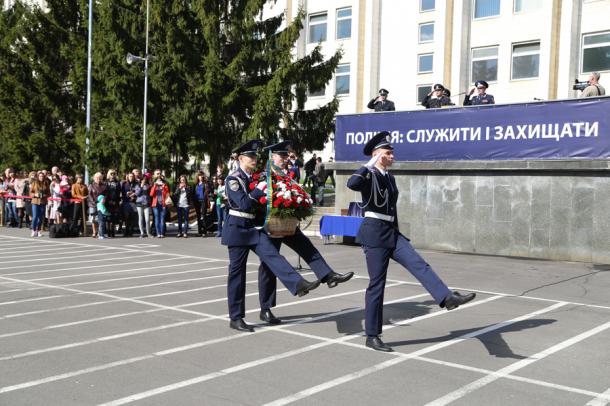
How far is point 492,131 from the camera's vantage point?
15531 mm

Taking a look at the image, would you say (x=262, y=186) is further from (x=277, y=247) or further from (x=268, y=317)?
(x=268, y=317)

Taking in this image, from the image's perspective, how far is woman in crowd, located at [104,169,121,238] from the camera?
753 inches

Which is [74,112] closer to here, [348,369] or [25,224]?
[25,224]

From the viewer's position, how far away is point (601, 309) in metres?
8.88

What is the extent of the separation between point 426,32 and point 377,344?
32.3 metres

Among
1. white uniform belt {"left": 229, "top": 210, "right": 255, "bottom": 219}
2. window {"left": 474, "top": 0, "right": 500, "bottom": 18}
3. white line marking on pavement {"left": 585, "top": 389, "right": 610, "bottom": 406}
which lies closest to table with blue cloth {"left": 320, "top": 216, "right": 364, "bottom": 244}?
white uniform belt {"left": 229, "top": 210, "right": 255, "bottom": 219}

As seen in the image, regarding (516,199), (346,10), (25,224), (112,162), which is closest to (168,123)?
(112,162)

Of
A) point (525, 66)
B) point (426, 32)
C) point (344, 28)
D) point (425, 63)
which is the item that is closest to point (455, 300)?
point (525, 66)

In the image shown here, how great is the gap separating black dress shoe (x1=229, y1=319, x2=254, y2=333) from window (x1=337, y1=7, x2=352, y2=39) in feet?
112

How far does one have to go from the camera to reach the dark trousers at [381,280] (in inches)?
249

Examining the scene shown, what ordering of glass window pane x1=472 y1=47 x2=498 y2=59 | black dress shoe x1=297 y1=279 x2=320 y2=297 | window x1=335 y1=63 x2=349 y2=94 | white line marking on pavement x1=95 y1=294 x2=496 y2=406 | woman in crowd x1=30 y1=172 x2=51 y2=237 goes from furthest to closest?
1. window x1=335 y1=63 x2=349 y2=94
2. glass window pane x1=472 y1=47 x2=498 y2=59
3. woman in crowd x1=30 y1=172 x2=51 y2=237
4. black dress shoe x1=297 y1=279 x2=320 y2=297
5. white line marking on pavement x1=95 y1=294 x2=496 y2=406

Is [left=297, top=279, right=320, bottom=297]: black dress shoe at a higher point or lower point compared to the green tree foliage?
lower

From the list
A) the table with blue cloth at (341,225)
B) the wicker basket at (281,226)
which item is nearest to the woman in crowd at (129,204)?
the table with blue cloth at (341,225)

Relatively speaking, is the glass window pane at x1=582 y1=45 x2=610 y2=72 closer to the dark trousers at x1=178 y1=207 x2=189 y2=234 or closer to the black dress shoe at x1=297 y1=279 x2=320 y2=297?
the dark trousers at x1=178 y1=207 x2=189 y2=234
